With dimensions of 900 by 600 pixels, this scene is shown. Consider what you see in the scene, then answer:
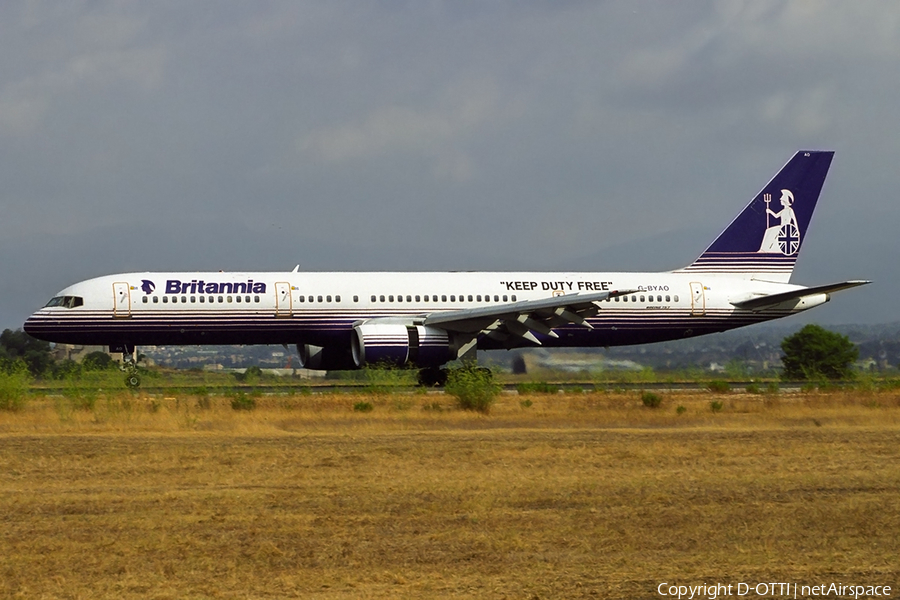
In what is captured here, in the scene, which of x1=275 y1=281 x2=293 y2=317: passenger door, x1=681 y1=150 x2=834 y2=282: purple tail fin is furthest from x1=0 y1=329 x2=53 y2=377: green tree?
x1=681 y1=150 x2=834 y2=282: purple tail fin

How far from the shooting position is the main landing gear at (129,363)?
2911 centimetres

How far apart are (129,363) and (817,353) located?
26.5 meters

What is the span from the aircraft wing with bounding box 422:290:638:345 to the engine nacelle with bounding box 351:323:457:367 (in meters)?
0.52

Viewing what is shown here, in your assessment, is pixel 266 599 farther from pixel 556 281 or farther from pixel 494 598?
pixel 556 281

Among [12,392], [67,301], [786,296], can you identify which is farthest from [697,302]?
[12,392]

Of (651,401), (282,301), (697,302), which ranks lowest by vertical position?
(651,401)

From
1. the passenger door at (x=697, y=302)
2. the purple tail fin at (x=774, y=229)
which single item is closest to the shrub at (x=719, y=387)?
the passenger door at (x=697, y=302)

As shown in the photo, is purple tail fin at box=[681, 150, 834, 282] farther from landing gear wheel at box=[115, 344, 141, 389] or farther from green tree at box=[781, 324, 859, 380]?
landing gear wheel at box=[115, 344, 141, 389]

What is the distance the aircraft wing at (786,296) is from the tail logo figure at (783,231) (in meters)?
2.74

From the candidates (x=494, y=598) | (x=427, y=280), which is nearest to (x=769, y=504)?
(x=494, y=598)

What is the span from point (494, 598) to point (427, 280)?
25.5 metres

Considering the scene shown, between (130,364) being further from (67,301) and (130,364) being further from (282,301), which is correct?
(282,301)

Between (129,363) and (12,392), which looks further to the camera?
(129,363)

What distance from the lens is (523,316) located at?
31219mm
